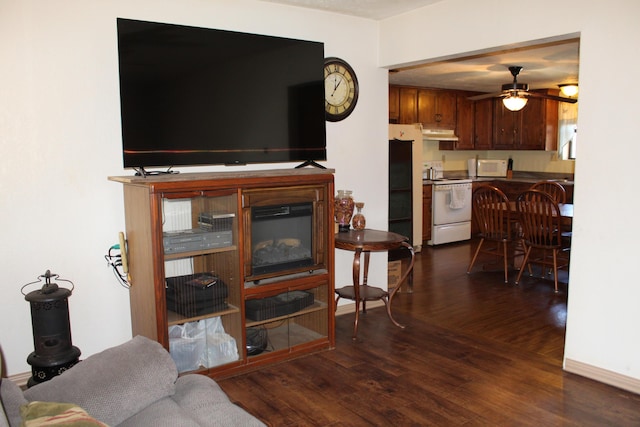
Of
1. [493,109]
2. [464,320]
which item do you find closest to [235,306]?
[464,320]

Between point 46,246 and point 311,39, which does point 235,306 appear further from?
point 311,39

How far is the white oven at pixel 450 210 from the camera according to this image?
24.6 feet

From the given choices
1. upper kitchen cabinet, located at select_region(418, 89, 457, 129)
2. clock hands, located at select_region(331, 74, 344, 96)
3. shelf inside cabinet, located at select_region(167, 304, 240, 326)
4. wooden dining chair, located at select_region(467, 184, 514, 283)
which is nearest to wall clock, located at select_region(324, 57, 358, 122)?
clock hands, located at select_region(331, 74, 344, 96)

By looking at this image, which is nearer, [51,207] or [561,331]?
[51,207]

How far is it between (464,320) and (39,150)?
10.8 ft

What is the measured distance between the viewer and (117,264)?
337 centimetres

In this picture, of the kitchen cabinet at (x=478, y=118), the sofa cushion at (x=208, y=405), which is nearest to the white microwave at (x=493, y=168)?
the kitchen cabinet at (x=478, y=118)

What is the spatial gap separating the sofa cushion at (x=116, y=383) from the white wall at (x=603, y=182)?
2.52 m

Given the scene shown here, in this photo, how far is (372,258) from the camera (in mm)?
4703

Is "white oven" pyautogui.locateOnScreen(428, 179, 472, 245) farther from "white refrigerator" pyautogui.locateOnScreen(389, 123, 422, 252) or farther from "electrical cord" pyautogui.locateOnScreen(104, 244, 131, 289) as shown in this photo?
"electrical cord" pyautogui.locateOnScreen(104, 244, 131, 289)

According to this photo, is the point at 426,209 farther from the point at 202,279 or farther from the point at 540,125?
the point at 202,279

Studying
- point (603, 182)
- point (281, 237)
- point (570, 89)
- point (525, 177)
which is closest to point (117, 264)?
point (281, 237)

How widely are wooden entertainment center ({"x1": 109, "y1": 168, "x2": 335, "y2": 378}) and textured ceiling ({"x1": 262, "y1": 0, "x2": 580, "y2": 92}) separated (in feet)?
4.51

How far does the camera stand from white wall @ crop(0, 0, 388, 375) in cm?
302
